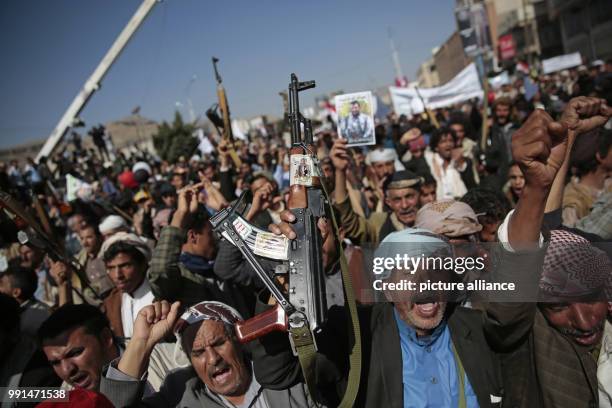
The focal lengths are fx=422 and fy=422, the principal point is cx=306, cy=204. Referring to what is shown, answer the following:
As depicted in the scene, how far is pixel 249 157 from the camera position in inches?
479

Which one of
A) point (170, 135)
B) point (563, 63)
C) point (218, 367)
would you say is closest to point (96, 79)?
point (218, 367)

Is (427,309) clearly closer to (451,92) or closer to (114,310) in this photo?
(114,310)

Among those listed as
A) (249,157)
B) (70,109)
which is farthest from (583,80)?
(70,109)

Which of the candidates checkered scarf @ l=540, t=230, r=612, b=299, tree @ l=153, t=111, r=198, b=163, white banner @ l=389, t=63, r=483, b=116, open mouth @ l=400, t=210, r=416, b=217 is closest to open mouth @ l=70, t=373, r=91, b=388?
checkered scarf @ l=540, t=230, r=612, b=299

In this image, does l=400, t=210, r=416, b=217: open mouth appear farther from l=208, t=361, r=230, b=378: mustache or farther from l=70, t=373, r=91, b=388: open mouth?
l=70, t=373, r=91, b=388: open mouth

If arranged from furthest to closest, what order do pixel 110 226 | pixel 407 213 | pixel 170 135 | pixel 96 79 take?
pixel 170 135 → pixel 96 79 → pixel 110 226 → pixel 407 213

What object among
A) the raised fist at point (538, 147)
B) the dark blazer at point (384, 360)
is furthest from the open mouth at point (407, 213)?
the raised fist at point (538, 147)

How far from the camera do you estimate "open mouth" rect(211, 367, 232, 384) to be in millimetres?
Result: 1973

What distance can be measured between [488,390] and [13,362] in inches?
101

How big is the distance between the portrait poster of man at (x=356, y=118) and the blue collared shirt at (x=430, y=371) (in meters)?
1.87

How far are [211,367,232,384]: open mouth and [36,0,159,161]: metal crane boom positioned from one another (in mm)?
10697

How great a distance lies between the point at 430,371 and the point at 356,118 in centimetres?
231

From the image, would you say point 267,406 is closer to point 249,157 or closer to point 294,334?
point 294,334

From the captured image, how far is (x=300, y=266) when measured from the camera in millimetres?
1651
